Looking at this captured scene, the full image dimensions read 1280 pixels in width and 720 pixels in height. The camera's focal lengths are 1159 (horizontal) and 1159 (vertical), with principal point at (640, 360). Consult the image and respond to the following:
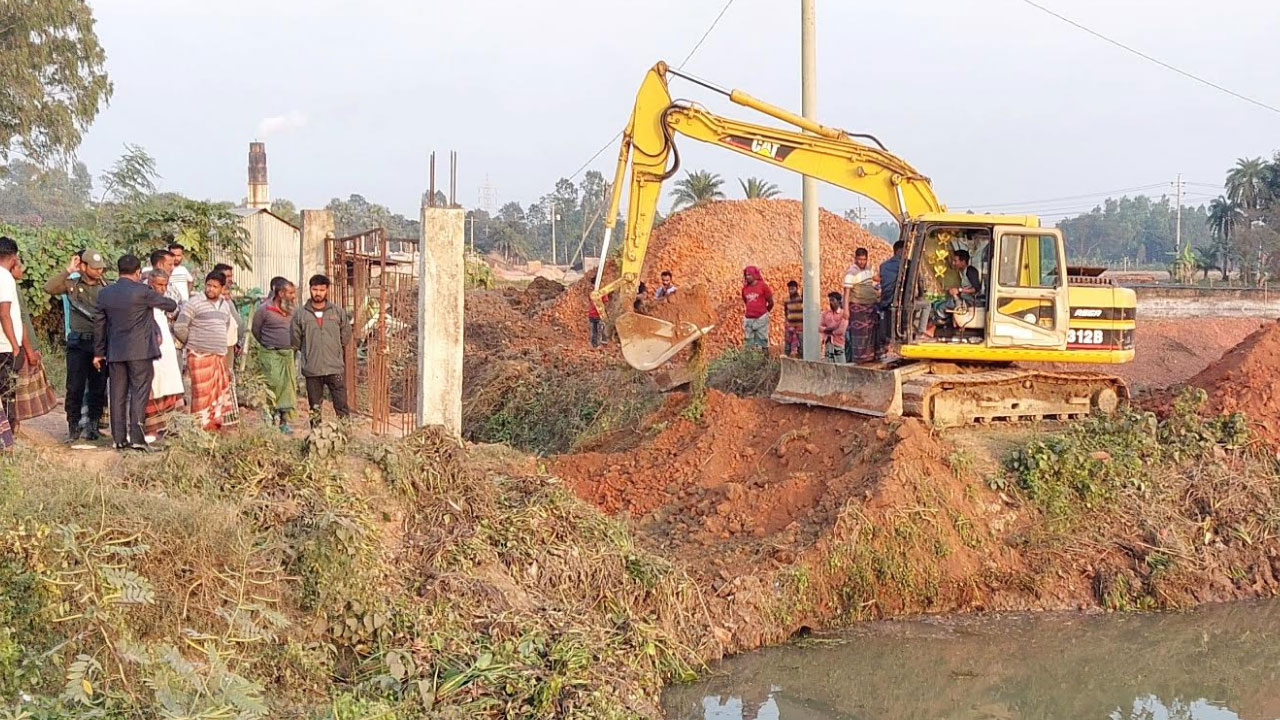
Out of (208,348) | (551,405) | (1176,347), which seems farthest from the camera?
(1176,347)

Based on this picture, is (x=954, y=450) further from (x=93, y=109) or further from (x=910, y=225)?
(x=93, y=109)

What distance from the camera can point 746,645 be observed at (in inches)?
325

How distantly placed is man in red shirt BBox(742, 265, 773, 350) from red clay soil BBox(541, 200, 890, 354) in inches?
238

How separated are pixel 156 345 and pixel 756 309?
8.97 metres

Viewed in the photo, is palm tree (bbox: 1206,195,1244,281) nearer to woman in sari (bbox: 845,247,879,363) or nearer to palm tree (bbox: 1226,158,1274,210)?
palm tree (bbox: 1226,158,1274,210)

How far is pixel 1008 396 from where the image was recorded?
11.4 meters

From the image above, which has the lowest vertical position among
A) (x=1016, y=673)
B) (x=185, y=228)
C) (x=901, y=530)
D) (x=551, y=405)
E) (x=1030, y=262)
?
(x=1016, y=673)

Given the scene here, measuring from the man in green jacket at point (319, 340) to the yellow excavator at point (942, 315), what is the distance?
2.54 metres

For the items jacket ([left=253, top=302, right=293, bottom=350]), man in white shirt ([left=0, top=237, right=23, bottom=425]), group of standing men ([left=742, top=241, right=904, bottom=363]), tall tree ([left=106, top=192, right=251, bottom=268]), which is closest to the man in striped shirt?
jacket ([left=253, top=302, right=293, bottom=350])

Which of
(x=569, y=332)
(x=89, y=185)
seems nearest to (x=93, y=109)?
(x=569, y=332)

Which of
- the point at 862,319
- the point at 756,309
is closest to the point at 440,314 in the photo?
the point at 862,319

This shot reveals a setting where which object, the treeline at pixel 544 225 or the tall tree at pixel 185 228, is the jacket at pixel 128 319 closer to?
the tall tree at pixel 185 228

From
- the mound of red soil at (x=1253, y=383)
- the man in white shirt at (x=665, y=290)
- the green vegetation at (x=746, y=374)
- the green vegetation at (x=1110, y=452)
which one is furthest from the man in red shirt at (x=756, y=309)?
the green vegetation at (x=1110, y=452)

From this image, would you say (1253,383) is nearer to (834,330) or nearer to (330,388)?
(834,330)
